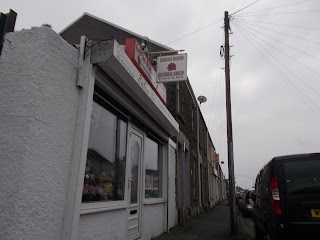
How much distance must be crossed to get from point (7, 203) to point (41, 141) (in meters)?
0.72

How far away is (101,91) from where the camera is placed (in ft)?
16.6

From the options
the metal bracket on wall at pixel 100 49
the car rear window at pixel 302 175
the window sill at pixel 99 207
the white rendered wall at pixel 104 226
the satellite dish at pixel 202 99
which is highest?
the satellite dish at pixel 202 99

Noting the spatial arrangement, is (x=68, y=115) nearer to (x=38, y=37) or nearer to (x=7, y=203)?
(x=38, y=37)

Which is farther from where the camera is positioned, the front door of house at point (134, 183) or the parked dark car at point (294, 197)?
the front door of house at point (134, 183)

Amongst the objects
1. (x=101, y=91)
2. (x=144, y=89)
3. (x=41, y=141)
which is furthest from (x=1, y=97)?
(x=144, y=89)

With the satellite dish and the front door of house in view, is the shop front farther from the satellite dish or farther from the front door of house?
the satellite dish

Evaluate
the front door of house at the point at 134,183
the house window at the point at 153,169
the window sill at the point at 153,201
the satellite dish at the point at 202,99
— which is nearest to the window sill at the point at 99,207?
the front door of house at the point at 134,183

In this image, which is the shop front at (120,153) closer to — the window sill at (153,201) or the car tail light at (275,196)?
the window sill at (153,201)

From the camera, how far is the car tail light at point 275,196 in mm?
4855

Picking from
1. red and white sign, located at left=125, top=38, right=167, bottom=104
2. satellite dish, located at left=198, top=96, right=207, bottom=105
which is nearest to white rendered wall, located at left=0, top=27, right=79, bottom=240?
red and white sign, located at left=125, top=38, right=167, bottom=104

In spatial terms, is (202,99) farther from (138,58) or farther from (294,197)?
(294,197)

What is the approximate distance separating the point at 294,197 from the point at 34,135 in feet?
12.9

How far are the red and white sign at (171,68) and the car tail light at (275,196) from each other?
355 centimetres

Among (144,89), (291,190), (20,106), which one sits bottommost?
(291,190)
